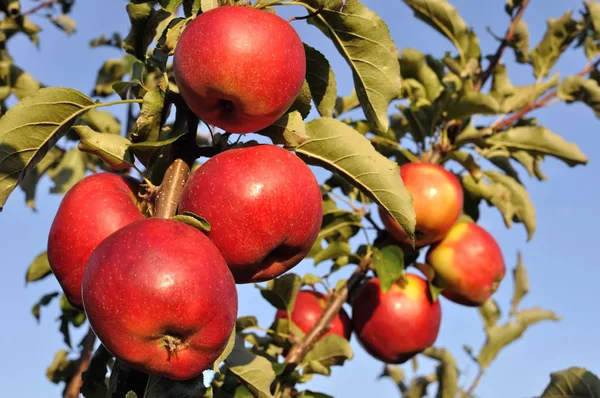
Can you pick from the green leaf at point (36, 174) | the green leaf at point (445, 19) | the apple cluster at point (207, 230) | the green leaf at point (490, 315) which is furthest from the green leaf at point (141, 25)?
the green leaf at point (490, 315)

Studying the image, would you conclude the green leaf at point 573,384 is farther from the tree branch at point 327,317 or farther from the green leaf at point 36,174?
the green leaf at point 36,174

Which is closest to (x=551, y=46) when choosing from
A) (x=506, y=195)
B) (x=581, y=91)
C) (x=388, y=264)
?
(x=581, y=91)

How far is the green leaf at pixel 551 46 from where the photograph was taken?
12.0 ft

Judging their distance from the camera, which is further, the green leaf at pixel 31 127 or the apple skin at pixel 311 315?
the apple skin at pixel 311 315

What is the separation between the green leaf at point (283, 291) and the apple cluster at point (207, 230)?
124cm

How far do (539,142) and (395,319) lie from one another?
1125 mm

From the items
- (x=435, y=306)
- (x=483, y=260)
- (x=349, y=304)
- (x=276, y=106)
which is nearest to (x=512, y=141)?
(x=483, y=260)

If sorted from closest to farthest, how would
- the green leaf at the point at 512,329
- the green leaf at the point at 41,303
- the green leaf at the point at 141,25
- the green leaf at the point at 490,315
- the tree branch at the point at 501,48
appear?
1. the green leaf at the point at 141,25
2. the tree branch at the point at 501,48
3. the green leaf at the point at 41,303
4. the green leaf at the point at 512,329
5. the green leaf at the point at 490,315

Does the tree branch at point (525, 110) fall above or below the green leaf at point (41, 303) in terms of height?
above

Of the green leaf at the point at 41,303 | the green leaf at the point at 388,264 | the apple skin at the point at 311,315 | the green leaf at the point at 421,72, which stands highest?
the green leaf at the point at 421,72

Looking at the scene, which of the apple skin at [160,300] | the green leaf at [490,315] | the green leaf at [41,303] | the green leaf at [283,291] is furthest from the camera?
the green leaf at [490,315]

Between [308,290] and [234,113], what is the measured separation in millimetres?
1914

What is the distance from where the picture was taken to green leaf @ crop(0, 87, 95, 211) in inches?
62.5

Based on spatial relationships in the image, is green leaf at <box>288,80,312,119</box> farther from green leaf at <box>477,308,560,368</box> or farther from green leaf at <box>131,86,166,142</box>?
green leaf at <box>477,308,560,368</box>
